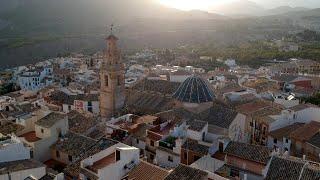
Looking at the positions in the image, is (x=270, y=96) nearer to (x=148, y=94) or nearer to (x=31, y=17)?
(x=148, y=94)

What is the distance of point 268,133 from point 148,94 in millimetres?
10780

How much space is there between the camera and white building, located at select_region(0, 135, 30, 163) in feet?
63.5

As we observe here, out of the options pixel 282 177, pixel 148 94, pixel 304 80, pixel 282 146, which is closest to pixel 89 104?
pixel 148 94

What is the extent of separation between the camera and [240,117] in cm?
2464

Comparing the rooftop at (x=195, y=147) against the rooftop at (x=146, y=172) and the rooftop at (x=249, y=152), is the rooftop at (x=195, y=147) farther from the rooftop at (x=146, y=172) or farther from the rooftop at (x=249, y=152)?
the rooftop at (x=146, y=172)

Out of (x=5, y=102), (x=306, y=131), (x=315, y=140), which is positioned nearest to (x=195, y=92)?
(x=306, y=131)

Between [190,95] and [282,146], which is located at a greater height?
[190,95]

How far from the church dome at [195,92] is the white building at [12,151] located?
33.6 ft

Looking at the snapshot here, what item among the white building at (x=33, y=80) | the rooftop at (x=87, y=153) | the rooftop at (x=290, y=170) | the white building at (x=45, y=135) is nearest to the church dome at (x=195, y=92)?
the rooftop at (x=87, y=153)

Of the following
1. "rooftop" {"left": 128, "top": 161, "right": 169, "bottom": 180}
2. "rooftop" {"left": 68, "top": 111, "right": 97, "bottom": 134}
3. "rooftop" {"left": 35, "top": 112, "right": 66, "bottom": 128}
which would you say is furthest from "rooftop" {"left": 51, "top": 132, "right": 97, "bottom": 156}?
"rooftop" {"left": 128, "top": 161, "right": 169, "bottom": 180}

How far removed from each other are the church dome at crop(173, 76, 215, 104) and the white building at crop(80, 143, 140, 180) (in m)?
8.24

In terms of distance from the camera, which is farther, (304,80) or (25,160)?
(304,80)

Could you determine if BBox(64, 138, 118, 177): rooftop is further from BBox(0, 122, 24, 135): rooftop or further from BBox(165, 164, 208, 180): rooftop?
BBox(0, 122, 24, 135): rooftop

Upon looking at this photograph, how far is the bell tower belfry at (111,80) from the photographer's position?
29.5 meters
